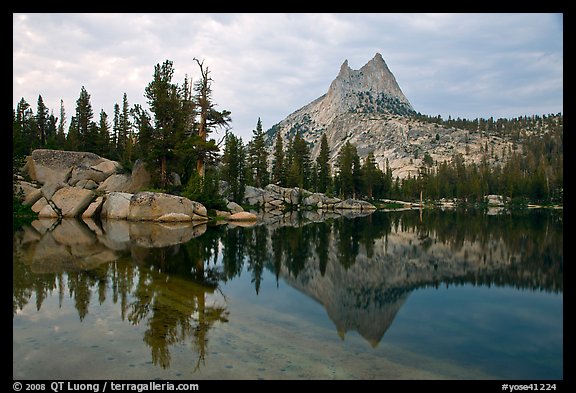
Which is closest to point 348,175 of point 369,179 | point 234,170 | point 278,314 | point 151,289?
point 369,179

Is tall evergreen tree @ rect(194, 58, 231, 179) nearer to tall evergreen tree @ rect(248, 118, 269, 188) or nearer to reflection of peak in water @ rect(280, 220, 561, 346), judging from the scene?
reflection of peak in water @ rect(280, 220, 561, 346)

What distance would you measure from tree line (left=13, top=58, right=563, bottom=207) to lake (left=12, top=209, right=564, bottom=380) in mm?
23464

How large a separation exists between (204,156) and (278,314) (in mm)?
34742

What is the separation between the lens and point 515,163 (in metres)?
161

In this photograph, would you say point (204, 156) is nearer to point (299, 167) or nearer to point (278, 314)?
point (278, 314)

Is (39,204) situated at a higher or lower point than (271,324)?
higher

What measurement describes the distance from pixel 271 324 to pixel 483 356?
4.78 meters

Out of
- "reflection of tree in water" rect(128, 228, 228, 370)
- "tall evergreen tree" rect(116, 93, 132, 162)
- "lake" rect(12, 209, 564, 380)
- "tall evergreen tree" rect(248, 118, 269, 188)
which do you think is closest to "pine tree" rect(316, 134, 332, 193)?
"tall evergreen tree" rect(248, 118, 269, 188)

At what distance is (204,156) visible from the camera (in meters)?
43.8

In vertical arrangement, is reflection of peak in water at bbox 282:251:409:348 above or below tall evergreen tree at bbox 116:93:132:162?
below

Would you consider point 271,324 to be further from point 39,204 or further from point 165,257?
point 39,204

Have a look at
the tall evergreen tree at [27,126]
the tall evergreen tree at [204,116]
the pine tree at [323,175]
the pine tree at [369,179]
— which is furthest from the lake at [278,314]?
the pine tree at [369,179]

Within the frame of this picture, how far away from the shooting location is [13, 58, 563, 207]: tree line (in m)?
43.6
